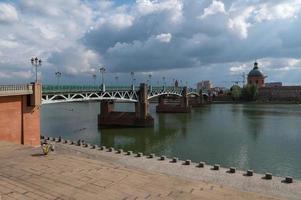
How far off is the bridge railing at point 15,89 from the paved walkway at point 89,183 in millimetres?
12666

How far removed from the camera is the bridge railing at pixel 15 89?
32881 millimetres

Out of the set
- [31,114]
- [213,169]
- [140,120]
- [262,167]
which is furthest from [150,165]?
[140,120]

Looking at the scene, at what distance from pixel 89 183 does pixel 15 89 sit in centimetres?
2063

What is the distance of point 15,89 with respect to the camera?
34.3 m

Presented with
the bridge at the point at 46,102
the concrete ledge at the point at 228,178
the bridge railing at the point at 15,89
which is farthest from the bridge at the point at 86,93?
the concrete ledge at the point at 228,178

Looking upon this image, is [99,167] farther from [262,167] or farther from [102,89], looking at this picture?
[102,89]

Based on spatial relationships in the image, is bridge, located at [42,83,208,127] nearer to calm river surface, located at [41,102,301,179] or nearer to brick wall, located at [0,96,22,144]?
calm river surface, located at [41,102,301,179]

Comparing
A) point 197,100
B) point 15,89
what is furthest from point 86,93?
point 197,100

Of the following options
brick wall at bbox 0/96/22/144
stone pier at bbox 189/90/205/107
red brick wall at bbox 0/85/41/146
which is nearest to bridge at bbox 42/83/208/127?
red brick wall at bbox 0/85/41/146

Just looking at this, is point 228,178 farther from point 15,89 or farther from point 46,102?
point 46,102

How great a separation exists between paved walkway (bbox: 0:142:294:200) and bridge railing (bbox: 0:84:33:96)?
12666mm

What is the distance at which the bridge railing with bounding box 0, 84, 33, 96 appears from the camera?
32.9 metres

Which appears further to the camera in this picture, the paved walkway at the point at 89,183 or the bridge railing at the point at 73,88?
the bridge railing at the point at 73,88

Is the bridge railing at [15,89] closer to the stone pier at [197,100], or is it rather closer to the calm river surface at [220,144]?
the calm river surface at [220,144]
